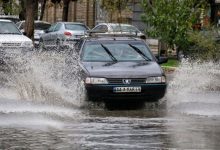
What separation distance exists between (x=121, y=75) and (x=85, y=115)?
1.48m

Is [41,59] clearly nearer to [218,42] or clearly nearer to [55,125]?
[55,125]

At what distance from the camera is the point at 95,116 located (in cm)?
1366

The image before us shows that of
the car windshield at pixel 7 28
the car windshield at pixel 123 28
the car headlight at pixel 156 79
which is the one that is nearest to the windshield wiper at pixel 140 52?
the car headlight at pixel 156 79

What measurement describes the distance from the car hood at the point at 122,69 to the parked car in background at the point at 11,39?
8969 millimetres

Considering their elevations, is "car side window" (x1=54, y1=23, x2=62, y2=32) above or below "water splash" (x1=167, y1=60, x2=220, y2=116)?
below

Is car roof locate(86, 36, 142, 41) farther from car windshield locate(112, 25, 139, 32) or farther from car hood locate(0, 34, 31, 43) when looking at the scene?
car windshield locate(112, 25, 139, 32)

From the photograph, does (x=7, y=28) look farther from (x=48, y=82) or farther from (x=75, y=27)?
(x=75, y=27)

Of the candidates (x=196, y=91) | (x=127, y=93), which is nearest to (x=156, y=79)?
(x=127, y=93)

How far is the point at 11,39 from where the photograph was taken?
2436 centimetres

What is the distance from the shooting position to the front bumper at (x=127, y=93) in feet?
48.1

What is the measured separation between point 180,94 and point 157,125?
5.05 meters

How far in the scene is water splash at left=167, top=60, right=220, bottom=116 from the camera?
49.5 feet

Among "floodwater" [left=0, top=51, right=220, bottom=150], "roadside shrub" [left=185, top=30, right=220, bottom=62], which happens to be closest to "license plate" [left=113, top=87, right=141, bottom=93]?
"floodwater" [left=0, top=51, right=220, bottom=150]

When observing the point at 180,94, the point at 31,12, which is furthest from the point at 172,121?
the point at 31,12
